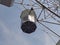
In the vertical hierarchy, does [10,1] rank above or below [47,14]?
above

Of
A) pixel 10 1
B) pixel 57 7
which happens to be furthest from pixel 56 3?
pixel 10 1

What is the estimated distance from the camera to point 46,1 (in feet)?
29.5

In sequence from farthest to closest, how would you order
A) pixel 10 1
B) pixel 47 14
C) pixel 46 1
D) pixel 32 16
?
pixel 46 1
pixel 47 14
pixel 10 1
pixel 32 16

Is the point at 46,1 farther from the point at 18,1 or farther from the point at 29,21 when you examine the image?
the point at 29,21

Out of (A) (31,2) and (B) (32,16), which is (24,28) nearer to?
(B) (32,16)

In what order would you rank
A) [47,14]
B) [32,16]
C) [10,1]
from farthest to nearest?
[47,14] → [10,1] → [32,16]

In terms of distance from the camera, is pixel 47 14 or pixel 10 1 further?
pixel 47 14

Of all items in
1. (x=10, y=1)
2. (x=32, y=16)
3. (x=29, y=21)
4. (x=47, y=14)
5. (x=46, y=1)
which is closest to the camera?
(x=29, y=21)

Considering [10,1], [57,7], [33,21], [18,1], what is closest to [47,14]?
[57,7]

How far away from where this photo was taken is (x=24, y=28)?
585 cm

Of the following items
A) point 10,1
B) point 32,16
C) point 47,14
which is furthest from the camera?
point 47,14

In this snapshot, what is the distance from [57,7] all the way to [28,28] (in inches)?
123

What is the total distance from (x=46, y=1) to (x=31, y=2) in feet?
2.29

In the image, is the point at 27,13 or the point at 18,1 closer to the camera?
the point at 27,13
